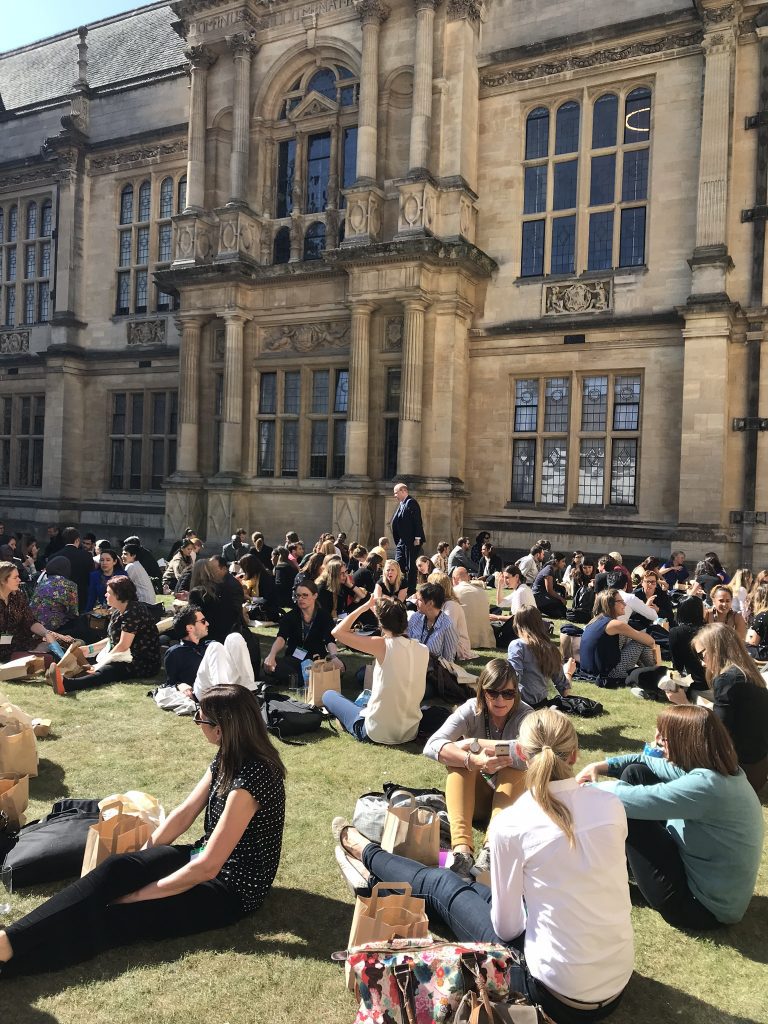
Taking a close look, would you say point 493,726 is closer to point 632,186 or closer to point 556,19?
point 632,186

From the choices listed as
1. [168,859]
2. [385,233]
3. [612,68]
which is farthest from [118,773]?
[612,68]

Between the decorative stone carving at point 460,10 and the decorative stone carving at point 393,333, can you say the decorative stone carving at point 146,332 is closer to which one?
the decorative stone carving at point 393,333

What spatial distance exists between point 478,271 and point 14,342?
1820 cm

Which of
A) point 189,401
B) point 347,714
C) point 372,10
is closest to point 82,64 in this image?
point 372,10

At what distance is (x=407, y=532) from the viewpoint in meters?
13.9

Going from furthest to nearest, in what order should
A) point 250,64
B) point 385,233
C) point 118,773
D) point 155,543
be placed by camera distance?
point 155,543, point 250,64, point 385,233, point 118,773

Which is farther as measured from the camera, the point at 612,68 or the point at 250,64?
the point at 250,64

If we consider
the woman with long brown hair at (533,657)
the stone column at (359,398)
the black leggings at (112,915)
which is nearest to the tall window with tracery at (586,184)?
the stone column at (359,398)

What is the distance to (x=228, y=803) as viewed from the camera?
386 centimetres

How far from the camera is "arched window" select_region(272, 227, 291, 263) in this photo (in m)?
21.2

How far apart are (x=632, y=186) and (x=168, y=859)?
60.3 feet

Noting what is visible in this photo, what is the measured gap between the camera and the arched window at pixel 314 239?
67.7 ft

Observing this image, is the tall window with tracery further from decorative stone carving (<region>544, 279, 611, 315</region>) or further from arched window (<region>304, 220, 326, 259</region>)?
arched window (<region>304, 220, 326, 259</region>)

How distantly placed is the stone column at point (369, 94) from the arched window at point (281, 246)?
3155 mm
